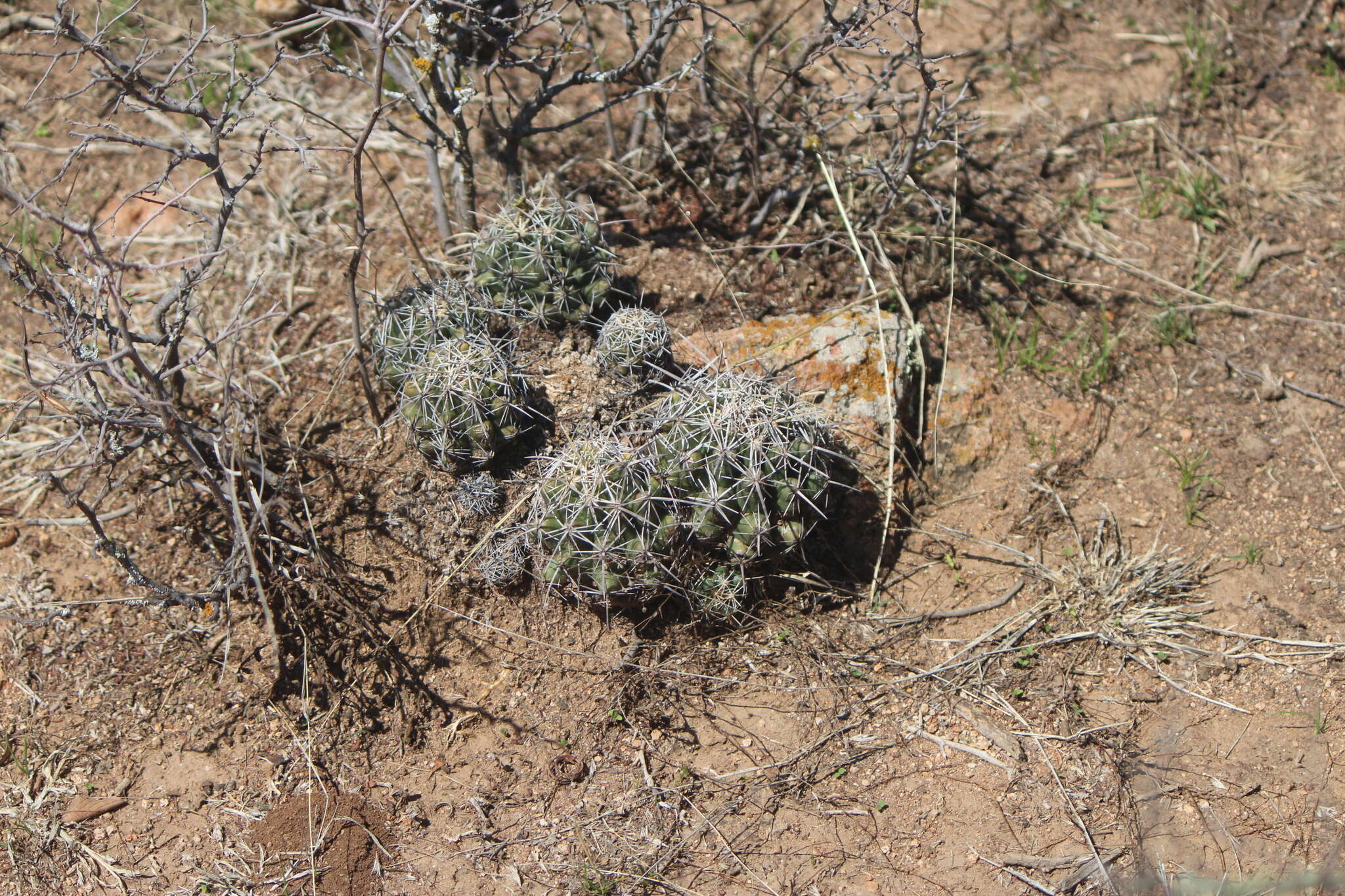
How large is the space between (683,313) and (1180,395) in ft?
6.96

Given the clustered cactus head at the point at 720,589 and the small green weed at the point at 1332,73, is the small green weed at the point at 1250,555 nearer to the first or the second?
the clustered cactus head at the point at 720,589

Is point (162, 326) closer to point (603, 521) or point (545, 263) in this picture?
point (545, 263)

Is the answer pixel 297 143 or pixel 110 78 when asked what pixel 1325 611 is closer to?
pixel 297 143

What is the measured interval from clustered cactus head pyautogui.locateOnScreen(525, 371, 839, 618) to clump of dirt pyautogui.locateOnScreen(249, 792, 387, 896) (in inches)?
38.1

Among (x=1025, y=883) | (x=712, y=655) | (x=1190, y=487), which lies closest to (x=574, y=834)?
(x=712, y=655)

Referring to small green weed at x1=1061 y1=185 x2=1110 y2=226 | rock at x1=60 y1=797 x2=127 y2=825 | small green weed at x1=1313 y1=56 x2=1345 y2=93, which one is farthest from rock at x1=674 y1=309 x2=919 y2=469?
small green weed at x1=1313 y1=56 x2=1345 y2=93

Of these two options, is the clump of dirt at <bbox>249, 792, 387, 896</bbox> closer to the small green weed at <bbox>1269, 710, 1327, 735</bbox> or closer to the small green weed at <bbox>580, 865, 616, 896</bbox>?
the small green weed at <bbox>580, 865, 616, 896</bbox>

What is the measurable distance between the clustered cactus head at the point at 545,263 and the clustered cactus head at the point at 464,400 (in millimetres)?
283

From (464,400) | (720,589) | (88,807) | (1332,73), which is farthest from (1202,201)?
(88,807)

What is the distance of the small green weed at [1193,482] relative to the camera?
12.7 ft

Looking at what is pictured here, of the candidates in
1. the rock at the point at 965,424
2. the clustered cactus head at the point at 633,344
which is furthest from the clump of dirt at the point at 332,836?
the rock at the point at 965,424

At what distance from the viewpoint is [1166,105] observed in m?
5.18

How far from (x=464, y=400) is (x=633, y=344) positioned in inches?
24.4

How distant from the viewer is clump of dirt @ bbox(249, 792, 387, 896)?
3117mm
